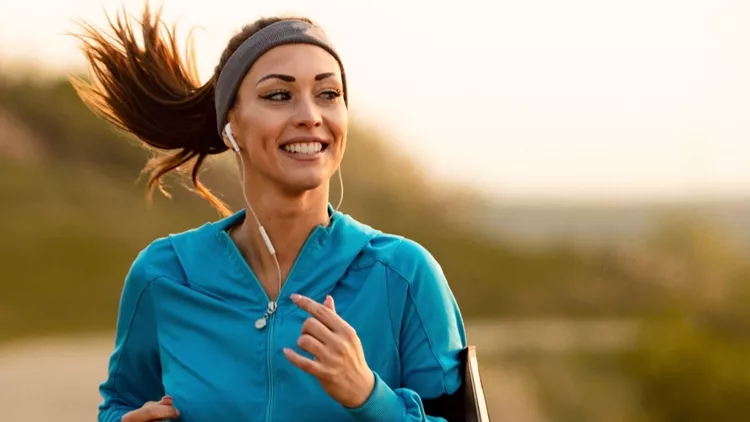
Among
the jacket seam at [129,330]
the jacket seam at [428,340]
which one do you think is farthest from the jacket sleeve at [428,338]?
the jacket seam at [129,330]

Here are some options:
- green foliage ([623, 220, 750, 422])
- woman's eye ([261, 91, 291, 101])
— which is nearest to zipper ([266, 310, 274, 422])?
woman's eye ([261, 91, 291, 101])

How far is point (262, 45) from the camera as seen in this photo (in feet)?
9.95

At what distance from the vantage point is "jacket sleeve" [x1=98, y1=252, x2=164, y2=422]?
314cm

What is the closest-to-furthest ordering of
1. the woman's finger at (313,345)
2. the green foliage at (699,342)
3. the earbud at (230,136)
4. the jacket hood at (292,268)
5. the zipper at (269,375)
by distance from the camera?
the woman's finger at (313,345) → the zipper at (269,375) → the jacket hood at (292,268) → the earbud at (230,136) → the green foliage at (699,342)

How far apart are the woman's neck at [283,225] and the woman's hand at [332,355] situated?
408mm

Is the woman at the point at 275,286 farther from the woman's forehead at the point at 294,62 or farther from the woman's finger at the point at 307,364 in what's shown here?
the woman's finger at the point at 307,364

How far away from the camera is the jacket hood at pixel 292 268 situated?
2.98 meters

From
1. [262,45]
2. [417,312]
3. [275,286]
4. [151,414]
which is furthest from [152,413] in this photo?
[262,45]

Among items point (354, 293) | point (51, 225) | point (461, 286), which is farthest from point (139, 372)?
point (51, 225)

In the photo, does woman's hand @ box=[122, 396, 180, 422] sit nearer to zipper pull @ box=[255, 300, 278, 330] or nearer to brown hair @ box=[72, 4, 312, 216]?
zipper pull @ box=[255, 300, 278, 330]

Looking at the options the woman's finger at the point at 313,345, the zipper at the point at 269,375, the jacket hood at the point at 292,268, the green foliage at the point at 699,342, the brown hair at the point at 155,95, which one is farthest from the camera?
the green foliage at the point at 699,342

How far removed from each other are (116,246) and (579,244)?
5.66 m

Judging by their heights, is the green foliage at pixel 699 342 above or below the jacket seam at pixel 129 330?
below

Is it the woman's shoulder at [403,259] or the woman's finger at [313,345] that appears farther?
the woman's shoulder at [403,259]
